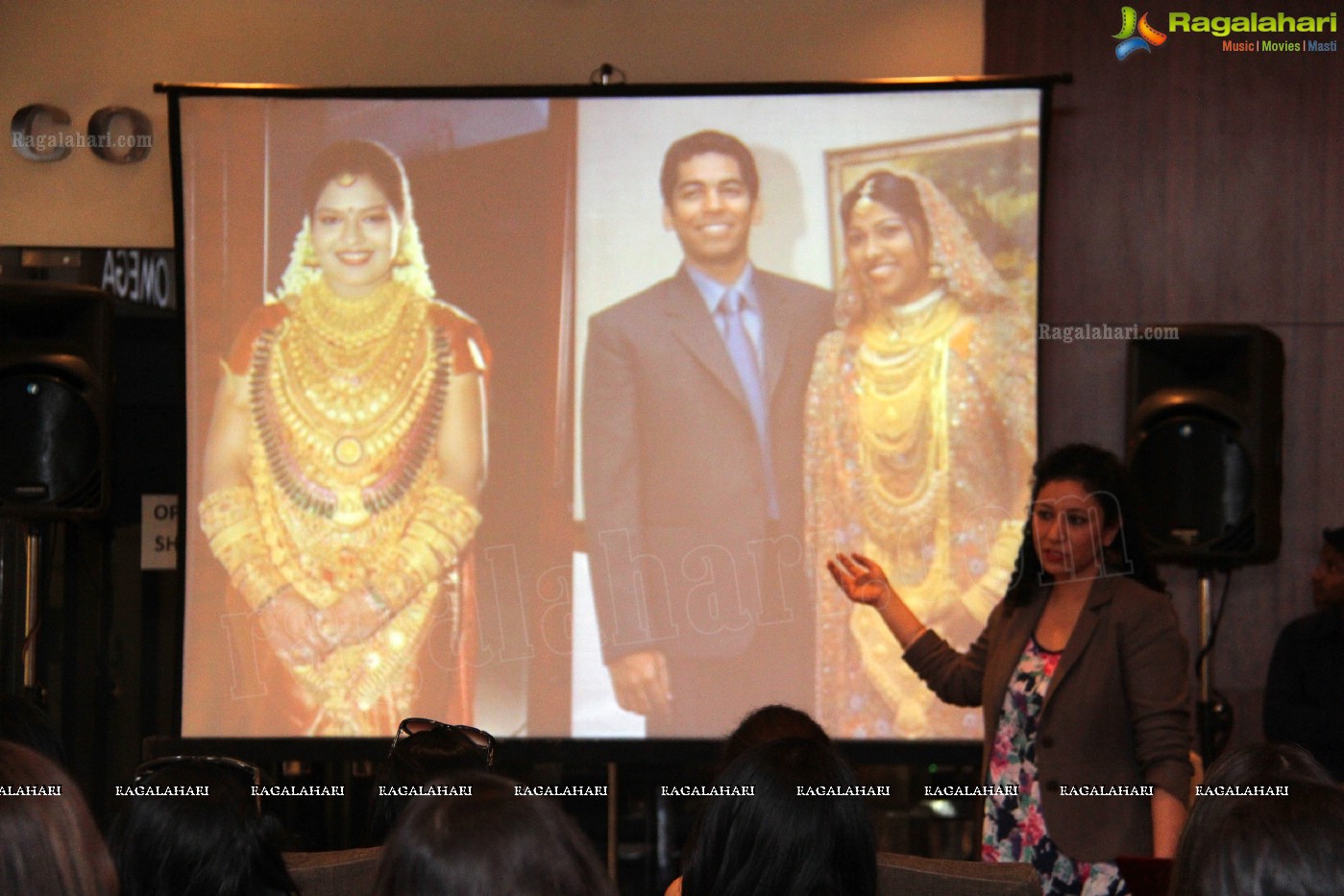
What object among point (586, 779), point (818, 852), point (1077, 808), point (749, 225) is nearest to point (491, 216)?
point (749, 225)

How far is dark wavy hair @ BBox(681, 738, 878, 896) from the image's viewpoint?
4.92ft

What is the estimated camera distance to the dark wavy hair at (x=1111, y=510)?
275 centimetres

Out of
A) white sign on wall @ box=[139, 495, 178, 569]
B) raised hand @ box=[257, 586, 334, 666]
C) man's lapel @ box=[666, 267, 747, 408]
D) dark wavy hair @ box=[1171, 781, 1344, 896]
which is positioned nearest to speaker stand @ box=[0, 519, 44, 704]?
white sign on wall @ box=[139, 495, 178, 569]

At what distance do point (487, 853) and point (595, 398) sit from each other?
2.92m

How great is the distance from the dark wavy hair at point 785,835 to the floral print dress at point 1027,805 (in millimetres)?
1199

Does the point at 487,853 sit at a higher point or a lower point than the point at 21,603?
higher

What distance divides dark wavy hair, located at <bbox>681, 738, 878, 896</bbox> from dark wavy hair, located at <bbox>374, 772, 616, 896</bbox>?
1.32ft

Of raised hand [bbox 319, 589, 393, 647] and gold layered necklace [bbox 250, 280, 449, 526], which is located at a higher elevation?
gold layered necklace [bbox 250, 280, 449, 526]

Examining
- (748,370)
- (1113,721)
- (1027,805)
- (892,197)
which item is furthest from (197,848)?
(892,197)

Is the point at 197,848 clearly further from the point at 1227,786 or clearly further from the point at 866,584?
the point at 866,584

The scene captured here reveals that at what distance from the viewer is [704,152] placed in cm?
400

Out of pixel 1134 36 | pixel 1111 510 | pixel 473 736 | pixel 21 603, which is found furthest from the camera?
pixel 1134 36

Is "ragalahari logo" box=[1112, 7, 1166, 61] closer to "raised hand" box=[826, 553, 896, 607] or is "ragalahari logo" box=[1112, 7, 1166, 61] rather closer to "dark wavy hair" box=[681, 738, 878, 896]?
"raised hand" box=[826, 553, 896, 607]

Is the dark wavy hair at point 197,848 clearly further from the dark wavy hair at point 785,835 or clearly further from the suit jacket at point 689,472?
the suit jacket at point 689,472
